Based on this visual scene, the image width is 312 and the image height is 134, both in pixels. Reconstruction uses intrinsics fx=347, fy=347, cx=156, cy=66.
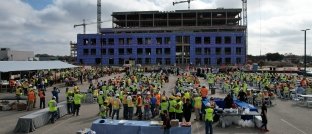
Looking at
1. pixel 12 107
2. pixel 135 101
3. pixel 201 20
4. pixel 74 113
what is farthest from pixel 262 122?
pixel 201 20

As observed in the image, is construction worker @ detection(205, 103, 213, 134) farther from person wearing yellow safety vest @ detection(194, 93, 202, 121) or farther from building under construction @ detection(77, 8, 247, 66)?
building under construction @ detection(77, 8, 247, 66)

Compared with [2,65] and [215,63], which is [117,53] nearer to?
[215,63]

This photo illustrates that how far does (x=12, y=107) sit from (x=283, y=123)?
18439 mm

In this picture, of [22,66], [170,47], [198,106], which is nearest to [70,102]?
[198,106]

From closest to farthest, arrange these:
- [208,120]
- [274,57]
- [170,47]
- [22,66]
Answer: [208,120]
[22,66]
[170,47]
[274,57]

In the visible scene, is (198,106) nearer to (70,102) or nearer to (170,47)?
(70,102)

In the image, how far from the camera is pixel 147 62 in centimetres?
10788

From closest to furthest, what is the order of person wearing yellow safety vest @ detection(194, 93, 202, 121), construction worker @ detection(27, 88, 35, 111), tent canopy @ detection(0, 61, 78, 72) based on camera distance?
person wearing yellow safety vest @ detection(194, 93, 202, 121) → construction worker @ detection(27, 88, 35, 111) → tent canopy @ detection(0, 61, 78, 72)

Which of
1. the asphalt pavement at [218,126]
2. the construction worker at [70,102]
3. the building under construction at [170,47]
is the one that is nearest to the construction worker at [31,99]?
the asphalt pavement at [218,126]

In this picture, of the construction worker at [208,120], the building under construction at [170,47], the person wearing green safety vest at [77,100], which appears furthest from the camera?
the building under construction at [170,47]

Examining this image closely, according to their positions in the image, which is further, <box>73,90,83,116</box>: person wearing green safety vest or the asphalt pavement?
<box>73,90,83,116</box>: person wearing green safety vest

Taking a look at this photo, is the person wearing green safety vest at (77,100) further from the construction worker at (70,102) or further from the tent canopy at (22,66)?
the tent canopy at (22,66)

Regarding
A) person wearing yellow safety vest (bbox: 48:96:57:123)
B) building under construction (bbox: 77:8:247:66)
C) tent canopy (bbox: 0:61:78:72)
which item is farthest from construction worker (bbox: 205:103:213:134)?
building under construction (bbox: 77:8:247:66)

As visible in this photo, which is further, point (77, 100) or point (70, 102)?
point (70, 102)
